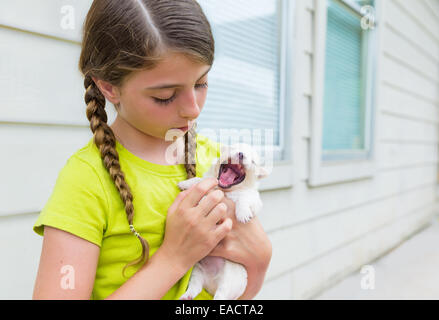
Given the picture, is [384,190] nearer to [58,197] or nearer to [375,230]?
[375,230]

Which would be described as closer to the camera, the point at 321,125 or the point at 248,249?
the point at 248,249

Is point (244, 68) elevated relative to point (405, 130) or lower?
elevated

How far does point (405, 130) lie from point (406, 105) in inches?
10.0

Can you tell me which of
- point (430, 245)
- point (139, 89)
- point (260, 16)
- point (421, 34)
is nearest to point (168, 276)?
point (139, 89)

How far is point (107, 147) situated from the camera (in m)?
0.76

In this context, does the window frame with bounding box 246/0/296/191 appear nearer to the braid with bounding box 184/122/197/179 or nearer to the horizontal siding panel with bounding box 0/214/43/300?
the braid with bounding box 184/122/197/179

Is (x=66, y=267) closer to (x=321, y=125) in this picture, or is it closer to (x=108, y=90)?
(x=108, y=90)

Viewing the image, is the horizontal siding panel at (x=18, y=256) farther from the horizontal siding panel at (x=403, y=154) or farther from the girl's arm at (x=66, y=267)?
the horizontal siding panel at (x=403, y=154)

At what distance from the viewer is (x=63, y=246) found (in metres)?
0.69

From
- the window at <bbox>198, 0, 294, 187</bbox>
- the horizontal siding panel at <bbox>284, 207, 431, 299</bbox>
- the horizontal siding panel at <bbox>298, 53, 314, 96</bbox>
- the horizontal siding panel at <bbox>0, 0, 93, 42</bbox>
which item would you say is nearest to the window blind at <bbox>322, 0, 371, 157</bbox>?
the horizontal siding panel at <bbox>298, 53, 314, 96</bbox>

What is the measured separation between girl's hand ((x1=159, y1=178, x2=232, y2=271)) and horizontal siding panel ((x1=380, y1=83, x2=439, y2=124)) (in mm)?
2821

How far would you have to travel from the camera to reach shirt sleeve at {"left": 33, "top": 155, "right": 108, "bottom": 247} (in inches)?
27.1

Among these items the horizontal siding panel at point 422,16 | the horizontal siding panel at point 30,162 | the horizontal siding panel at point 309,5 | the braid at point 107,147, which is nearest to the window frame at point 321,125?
the horizontal siding panel at point 309,5

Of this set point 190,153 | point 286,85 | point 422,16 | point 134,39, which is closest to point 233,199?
point 190,153
